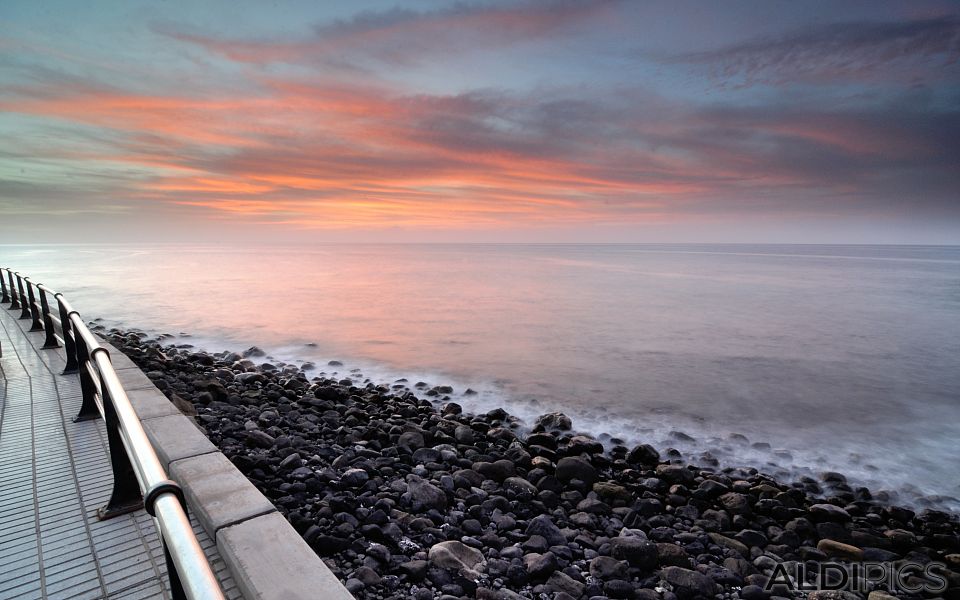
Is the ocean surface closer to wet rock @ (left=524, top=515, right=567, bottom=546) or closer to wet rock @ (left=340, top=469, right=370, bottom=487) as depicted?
wet rock @ (left=524, top=515, right=567, bottom=546)

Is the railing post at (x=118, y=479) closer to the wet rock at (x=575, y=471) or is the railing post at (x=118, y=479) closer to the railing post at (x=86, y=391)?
the railing post at (x=86, y=391)

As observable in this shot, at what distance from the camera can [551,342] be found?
1772 centimetres

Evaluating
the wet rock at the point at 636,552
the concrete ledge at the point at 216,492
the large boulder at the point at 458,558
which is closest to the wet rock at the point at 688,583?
the wet rock at the point at 636,552

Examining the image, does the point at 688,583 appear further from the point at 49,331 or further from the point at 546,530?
the point at 49,331

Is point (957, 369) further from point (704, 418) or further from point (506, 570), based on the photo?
point (506, 570)

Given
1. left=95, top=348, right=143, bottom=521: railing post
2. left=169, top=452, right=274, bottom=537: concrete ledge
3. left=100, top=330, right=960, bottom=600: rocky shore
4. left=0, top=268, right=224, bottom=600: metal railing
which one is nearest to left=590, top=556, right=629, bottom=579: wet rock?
left=100, top=330, right=960, bottom=600: rocky shore

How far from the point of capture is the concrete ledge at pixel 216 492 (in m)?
3.37

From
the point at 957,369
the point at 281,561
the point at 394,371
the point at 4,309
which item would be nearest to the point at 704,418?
the point at 394,371

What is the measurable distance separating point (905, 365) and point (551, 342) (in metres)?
11.0

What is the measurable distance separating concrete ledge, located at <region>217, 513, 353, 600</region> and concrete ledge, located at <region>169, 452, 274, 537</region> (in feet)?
0.49

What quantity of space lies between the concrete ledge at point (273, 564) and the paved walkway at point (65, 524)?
0.44 ft

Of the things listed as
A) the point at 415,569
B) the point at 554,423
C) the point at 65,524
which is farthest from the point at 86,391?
the point at 554,423

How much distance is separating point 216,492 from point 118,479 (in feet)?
2.11

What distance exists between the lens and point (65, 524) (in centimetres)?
333
